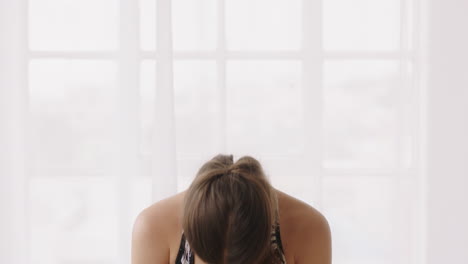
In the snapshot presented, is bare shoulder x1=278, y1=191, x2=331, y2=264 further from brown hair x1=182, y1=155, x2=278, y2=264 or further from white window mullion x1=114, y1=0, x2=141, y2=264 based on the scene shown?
white window mullion x1=114, y1=0, x2=141, y2=264

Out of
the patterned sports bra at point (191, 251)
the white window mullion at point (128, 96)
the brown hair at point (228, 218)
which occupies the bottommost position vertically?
the patterned sports bra at point (191, 251)

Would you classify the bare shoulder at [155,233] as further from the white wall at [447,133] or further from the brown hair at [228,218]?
the white wall at [447,133]

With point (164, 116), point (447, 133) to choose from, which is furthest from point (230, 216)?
point (447, 133)

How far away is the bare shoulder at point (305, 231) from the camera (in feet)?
4.75

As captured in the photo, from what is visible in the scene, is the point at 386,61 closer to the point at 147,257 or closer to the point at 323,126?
the point at 323,126

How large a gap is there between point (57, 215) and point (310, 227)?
922mm

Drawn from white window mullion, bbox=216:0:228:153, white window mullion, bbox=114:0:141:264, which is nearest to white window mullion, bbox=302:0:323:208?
white window mullion, bbox=216:0:228:153

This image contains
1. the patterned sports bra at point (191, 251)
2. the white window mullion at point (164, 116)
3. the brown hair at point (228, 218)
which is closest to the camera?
the brown hair at point (228, 218)

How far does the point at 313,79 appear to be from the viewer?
195 cm

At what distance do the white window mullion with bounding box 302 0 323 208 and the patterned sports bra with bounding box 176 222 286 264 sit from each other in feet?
1.89

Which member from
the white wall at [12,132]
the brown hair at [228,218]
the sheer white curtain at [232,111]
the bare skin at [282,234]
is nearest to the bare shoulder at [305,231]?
the bare skin at [282,234]

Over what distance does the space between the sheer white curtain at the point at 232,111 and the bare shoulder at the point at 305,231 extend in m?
0.51

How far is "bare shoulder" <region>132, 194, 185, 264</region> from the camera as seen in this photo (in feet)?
4.74

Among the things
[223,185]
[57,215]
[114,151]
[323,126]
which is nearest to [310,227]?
[223,185]
